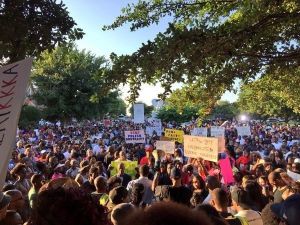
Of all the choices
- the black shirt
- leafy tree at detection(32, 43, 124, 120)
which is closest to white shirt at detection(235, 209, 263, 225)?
the black shirt

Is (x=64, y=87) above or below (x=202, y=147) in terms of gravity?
above

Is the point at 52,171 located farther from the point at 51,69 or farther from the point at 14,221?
the point at 51,69

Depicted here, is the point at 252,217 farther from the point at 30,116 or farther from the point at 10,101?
the point at 30,116

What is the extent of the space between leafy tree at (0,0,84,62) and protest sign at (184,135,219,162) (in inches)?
223

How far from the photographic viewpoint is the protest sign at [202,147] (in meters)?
9.91

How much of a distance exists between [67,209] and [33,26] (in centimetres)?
299

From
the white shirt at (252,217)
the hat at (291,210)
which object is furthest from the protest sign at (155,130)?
the hat at (291,210)

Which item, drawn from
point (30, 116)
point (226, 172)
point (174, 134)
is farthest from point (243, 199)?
point (30, 116)

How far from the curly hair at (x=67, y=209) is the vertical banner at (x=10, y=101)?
1.26 m

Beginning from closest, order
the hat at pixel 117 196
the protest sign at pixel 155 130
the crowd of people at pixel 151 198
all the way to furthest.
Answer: the crowd of people at pixel 151 198, the hat at pixel 117 196, the protest sign at pixel 155 130

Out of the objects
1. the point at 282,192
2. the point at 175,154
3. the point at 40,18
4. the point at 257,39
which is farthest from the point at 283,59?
the point at 175,154

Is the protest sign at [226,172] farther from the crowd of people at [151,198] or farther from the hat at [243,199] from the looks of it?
the hat at [243,199]

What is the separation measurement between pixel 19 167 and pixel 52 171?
2.62 meters

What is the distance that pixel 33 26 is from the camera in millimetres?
4781
